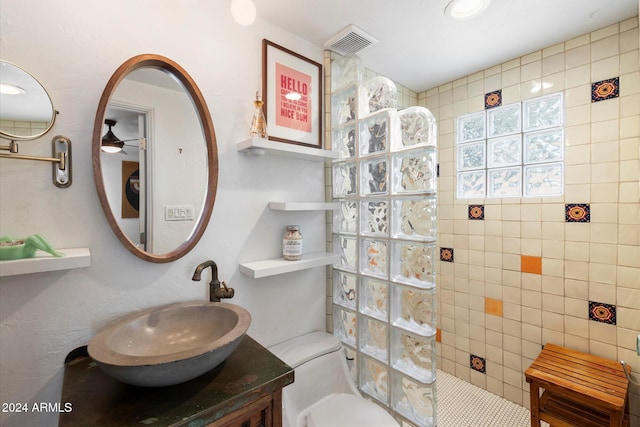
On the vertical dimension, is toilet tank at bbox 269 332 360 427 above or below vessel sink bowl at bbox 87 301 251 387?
below

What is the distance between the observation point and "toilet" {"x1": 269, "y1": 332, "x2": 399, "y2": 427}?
121 cm

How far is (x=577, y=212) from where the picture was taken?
158 cm

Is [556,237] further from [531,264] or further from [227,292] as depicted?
[227,292]

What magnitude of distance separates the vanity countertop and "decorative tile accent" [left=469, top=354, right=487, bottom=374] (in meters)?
1.74

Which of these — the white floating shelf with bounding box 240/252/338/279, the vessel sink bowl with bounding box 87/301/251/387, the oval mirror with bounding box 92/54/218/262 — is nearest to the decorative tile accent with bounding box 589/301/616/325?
the white floating shelf with bounding box 240/252/338/279

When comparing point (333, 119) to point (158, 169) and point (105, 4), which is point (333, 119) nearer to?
point (158, 169)

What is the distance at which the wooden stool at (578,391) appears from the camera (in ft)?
4.15

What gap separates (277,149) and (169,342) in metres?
0.87

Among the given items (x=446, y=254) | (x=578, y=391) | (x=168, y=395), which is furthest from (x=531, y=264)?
(x=168, y=395)

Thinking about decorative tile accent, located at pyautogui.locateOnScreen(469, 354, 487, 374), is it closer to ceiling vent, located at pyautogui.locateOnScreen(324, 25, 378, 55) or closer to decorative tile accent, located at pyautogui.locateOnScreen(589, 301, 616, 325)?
decorative tile accent, located at pyautogui.locateOnScreen(589, 301, 616, 325)

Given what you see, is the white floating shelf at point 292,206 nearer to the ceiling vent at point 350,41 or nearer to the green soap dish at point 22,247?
the green soap dish at point 22,247

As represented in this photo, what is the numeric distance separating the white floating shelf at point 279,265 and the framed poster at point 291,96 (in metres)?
0.61

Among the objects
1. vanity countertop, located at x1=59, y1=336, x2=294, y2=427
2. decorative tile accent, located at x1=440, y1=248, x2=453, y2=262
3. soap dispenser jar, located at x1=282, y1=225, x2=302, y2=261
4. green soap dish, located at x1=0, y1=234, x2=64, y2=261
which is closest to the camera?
vanity countertop, located at x1=59, y1=336, x2=294, y2=427

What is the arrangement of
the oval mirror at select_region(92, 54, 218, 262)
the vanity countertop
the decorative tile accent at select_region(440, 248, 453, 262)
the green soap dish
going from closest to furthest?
the vanity countertop → the green soap dish → the oval mirror at select_region(92, 54, 218, 262) → the decorative tile accent at select_region(440, 248, 453, 262)
